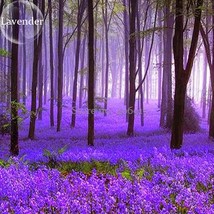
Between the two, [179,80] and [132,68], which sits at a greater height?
[132,68]

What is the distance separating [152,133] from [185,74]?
296 inches

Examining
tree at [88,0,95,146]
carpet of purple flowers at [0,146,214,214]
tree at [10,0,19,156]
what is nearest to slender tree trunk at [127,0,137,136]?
tree at [88,0,95,146]

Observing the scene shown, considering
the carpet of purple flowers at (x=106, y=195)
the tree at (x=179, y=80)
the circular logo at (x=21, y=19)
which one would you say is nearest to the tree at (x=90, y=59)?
the circular logo at (x=21, y=19)

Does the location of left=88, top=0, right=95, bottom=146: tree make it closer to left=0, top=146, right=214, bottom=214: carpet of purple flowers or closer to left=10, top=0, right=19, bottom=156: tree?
left=10, top=0, right=19, bottom=156: tree

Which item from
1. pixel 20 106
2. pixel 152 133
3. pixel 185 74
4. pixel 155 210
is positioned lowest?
pixel 152 133

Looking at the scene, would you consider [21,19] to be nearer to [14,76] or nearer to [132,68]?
[132,68]

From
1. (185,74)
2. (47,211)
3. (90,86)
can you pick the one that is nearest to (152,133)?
(90,86)

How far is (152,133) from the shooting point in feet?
55.0

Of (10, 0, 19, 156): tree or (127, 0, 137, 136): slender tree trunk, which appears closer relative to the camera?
(10, 0, 19, 156): tree

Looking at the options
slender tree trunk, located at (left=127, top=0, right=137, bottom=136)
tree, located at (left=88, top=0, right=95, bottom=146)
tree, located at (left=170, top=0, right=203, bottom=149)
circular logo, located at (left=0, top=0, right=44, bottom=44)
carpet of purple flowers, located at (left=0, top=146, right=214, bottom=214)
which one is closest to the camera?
carpet of purple flowers, located at (left=0, top=146, right=214, bottom=214)

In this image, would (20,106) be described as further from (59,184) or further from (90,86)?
(59,184)

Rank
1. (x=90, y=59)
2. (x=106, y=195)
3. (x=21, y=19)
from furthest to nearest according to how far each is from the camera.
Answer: (x=21, y=19)
(x=90, y=59)
(x=106, y=195)

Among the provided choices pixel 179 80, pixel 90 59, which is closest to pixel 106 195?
pixel 179 80

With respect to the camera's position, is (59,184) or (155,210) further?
(59,184)
